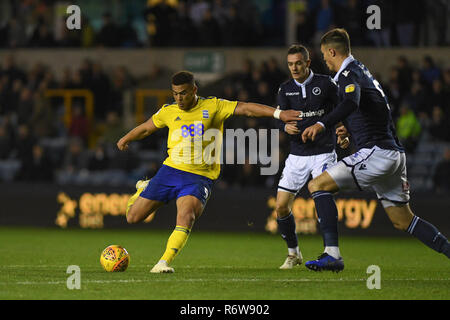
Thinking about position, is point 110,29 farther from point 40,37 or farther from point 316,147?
point 316,147

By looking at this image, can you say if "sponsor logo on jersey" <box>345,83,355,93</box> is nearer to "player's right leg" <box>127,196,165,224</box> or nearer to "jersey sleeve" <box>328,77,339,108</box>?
"jersey sleeve" <box>328,77,339,108</box>

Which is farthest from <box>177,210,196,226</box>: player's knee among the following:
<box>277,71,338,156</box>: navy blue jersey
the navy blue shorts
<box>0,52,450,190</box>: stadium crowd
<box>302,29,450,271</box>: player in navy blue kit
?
<box>0,52,450,190</box>: stadium crowd

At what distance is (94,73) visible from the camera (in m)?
21.4

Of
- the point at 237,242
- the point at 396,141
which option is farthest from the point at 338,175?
the point at 237,242

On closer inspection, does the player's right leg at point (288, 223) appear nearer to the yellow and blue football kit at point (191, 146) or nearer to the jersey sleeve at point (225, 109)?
the yellow and blue football kit at point (191, 146)

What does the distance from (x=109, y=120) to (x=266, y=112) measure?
11841 mm

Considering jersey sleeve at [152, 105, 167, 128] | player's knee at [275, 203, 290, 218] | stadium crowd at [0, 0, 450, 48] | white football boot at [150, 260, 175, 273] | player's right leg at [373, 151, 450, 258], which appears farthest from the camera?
stadium crowd at [0, 0, 450, 48]

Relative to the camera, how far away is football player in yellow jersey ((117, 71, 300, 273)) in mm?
9703

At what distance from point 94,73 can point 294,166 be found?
1205 centimetres

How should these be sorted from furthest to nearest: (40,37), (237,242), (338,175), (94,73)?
(40,37) < (94,73) < (237,242) < (338,175)

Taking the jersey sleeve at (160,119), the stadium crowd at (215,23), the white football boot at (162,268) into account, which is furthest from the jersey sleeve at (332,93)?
the stadium crowd at (215,23)

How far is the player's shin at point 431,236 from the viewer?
350 inches

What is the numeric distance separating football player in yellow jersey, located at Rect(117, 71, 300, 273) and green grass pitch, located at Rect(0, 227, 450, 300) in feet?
2.54

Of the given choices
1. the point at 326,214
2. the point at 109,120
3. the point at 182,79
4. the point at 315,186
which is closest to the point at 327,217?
the point at 326,214
